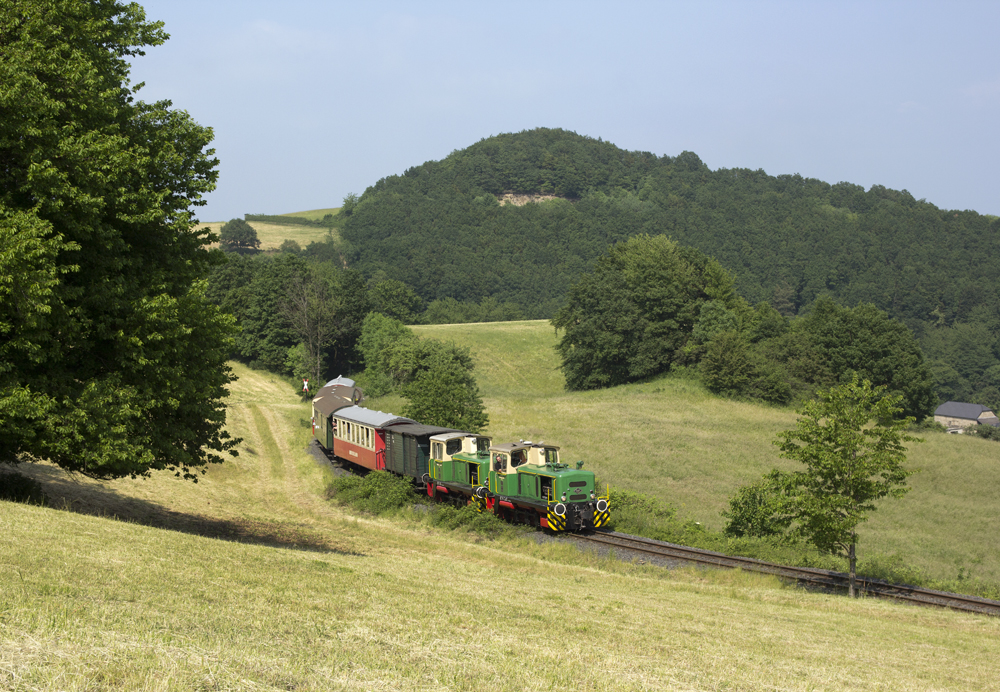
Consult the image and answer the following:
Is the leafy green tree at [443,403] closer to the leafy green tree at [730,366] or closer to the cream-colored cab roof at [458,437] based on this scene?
the cream-colored cab roof at [458,437]

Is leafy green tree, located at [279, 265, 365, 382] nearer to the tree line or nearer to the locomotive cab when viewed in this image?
the tree line

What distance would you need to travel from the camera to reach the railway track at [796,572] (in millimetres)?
20734

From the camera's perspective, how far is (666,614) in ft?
51.5

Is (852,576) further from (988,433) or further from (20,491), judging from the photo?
(988,433)

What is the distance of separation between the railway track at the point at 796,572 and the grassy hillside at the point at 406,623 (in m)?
1.60

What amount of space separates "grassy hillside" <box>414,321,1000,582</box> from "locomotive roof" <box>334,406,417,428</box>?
1150 cm

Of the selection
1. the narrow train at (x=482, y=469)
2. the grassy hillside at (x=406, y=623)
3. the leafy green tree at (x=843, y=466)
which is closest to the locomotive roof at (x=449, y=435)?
the narrow train at (x=482, y=469)

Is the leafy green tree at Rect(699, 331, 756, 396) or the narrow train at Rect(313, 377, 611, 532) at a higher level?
the leafy green tree at Rect(699, 331, 756, 396)

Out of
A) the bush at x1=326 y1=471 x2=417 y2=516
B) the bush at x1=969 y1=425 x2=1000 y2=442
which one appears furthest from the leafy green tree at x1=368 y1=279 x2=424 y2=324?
the bush at x1=969 y1=425 x2=1000 y2=442

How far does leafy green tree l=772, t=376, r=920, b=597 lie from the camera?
22.2 m

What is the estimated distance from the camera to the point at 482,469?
99.3 ft

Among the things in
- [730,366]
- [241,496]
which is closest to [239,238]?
[730,366]

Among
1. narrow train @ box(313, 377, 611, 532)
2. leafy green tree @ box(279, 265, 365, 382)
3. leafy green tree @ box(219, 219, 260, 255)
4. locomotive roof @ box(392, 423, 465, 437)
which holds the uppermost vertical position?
leafy green tree @ box(219, 219, 260, 255)

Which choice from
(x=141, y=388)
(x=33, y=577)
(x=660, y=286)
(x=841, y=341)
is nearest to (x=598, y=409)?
(x=660, y=286)
